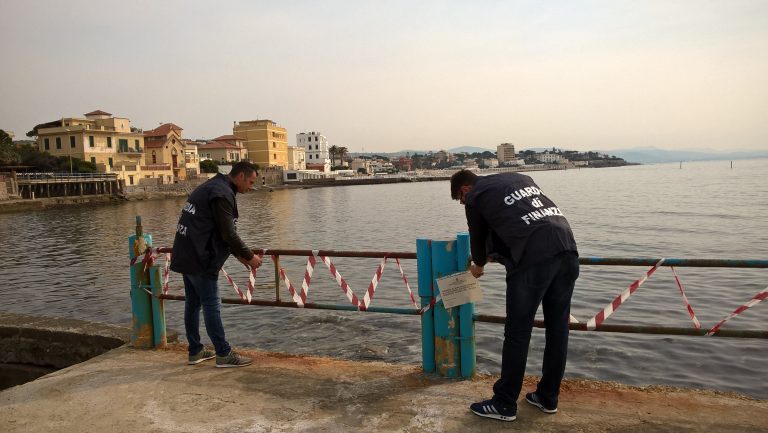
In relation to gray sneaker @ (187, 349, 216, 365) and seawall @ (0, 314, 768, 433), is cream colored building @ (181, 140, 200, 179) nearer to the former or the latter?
gray sneaker @ (187, 349, 216, 365)

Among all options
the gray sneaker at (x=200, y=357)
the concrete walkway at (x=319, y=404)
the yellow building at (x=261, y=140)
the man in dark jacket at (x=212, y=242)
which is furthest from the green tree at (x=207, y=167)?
the concrete walkway at (x=319, y=404)

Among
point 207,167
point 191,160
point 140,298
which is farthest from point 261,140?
point 140,298

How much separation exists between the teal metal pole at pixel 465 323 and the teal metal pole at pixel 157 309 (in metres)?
3.50

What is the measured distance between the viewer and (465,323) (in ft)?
16.1

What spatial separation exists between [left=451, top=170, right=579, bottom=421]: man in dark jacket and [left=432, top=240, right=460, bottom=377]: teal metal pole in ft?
2.05

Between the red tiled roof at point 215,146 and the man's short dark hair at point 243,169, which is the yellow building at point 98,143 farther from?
the man's short dark hair at point 243,169

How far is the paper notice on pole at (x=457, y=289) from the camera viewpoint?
187 inches

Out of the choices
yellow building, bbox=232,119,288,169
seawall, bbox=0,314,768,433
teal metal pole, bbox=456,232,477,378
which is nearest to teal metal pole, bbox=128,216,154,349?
seawall, bbox=0,314,768,433

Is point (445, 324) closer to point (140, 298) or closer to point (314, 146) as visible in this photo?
point (140, 298)

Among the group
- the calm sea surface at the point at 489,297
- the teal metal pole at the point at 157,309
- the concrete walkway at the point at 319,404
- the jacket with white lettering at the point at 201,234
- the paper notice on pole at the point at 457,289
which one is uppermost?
the jacket with white lettering at the point at 201,234

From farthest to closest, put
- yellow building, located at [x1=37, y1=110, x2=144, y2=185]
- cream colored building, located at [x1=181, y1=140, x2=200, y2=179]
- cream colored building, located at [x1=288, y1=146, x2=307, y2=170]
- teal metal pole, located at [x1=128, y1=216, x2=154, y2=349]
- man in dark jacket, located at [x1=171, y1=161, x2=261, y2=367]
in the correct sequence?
cream colored building, located at [x1=288, y1=146, x2=307, y2=170]
cream colored building, located at [x1=181, y1=140, x2=200, y2=179]
yellow building, located at [x1=37, y1=110, x2=144, y2=185]
teal metal pole, located at [x1=128, y1=216, x2=154, y2=349]
man in dark jacket, located at [x1=171, y1=161, x2=261, y2=367]

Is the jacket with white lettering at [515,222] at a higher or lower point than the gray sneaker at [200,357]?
higher

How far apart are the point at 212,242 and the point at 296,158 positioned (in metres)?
151

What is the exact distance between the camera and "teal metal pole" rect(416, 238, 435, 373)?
16.4ft
